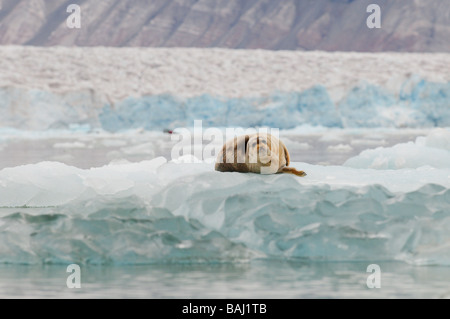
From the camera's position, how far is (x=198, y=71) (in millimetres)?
32812

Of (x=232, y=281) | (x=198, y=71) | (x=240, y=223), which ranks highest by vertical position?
(x=198, y=71)

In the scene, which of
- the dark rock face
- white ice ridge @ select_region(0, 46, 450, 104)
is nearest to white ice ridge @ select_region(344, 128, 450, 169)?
white ice ridge @ select_region(0, 46, 450, 104)

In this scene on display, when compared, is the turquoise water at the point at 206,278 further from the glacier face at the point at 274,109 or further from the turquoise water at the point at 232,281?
the glacier face at the point at 274,109

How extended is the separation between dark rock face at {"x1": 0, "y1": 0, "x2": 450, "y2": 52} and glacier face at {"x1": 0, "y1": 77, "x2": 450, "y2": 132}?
167 ft

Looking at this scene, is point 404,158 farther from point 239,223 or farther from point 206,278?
point 206,278

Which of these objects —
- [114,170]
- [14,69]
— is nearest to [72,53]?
[14,69]

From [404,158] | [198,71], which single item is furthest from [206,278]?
[198,71]

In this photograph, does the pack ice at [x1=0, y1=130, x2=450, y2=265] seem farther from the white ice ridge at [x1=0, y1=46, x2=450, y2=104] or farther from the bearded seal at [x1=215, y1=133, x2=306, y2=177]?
the white ice ridge at [x1=0, y1=46, x2=450, y2=104]

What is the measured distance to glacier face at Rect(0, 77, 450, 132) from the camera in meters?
27.2

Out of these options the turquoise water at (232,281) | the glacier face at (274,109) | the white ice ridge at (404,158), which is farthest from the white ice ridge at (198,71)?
the turquoise water at (232,281)

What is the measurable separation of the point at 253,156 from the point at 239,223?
0.85 metres

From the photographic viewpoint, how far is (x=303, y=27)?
80812 millimetres

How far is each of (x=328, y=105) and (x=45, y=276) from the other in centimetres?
2374
